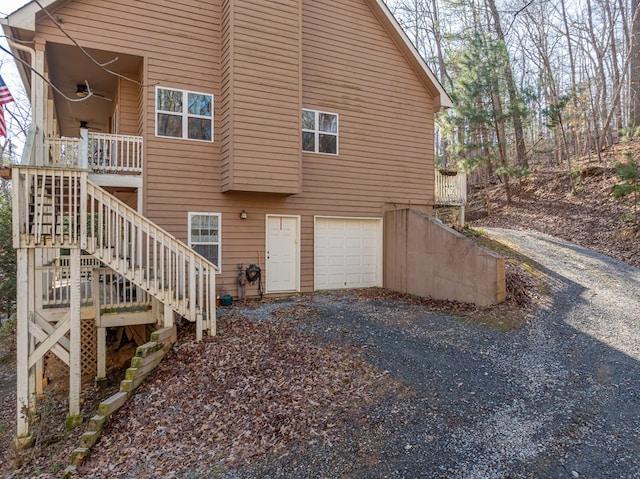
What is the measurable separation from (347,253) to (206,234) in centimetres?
385

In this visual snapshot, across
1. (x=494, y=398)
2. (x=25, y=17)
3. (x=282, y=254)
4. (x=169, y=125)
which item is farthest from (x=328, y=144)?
(x=494, y=398)

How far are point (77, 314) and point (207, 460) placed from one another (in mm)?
2973

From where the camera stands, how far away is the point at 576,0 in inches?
837

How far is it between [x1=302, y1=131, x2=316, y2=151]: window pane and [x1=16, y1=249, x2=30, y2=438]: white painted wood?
6.61 meters

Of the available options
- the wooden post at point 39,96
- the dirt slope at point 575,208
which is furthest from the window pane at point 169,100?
the dirt slope at point 575,208

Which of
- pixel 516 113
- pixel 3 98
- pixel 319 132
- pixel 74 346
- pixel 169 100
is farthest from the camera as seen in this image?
pixel 516 113

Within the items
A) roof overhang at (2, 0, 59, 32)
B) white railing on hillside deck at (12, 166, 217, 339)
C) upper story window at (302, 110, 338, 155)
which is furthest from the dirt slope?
roof overhang at (2, 0, 59, 32)

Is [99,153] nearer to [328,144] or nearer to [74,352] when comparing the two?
A: [74,352]

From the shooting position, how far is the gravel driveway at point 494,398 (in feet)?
11.5

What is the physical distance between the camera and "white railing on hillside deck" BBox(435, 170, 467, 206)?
482 inches

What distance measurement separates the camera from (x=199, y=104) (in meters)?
9.06

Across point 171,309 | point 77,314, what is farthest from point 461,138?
point 77,314

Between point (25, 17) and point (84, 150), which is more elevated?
point (25, 17)

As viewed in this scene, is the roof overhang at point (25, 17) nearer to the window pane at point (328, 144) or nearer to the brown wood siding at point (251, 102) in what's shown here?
the brown wood siding at point (251, 102)
